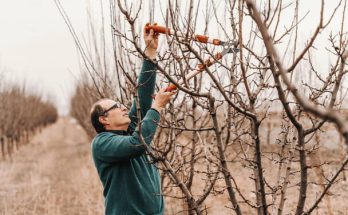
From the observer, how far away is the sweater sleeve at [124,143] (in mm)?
2398

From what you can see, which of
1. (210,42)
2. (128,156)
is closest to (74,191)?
(128,156)

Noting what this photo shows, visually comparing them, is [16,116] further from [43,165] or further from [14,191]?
[14,191]

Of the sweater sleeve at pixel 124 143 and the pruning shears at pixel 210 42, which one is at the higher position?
the pruning shears at pixel 210 42

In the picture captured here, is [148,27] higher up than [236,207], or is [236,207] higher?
[148,27]

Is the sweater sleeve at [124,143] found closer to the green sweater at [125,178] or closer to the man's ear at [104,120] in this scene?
the green sweater at [125,178]

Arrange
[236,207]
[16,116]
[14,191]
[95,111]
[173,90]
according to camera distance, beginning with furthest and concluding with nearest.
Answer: [16,116] → [14,191] → [95,111] → [173,90] → [236,207]

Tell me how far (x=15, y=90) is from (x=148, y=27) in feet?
79.5

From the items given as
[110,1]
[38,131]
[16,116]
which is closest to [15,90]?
[16,116]

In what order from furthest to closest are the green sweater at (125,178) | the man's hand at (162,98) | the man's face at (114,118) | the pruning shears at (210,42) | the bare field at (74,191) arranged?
the bare field at (74,191)
the man's face at (114,118)
the green sweater at (125,178)
the man's hand at (162,98)
the pruning shears at (210,42)

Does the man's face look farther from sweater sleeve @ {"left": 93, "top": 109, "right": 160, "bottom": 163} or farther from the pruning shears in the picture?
the pruning shears

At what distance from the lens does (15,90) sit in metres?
25.1

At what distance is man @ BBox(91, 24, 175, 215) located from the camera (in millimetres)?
2439

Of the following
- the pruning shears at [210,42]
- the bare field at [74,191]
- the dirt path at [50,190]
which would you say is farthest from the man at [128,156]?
the dirt path at [50,190]

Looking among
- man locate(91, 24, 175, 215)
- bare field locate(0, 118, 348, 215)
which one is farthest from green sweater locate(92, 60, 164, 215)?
bare field locate(0, 118, 348, 215)
